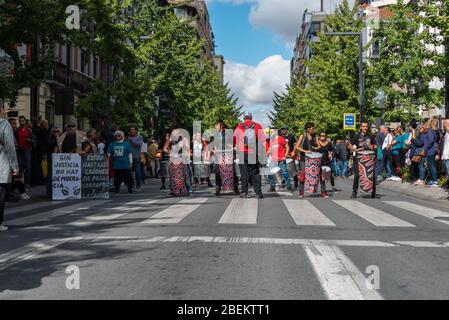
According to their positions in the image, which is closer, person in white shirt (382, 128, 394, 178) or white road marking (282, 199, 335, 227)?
white road marking (282, 199, 335, 227)

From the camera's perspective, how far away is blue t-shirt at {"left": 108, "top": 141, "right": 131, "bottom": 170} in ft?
57.5

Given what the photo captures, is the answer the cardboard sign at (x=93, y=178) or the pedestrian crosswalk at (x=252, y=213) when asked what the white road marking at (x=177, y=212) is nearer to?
the pedestrian crosswalk at (x=252, y=213)

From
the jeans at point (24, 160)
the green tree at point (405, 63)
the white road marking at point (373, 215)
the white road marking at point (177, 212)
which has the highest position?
the green tree at point (405, 63)

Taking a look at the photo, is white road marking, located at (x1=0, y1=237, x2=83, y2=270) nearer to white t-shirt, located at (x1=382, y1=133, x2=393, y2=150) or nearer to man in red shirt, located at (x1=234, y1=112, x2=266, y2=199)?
man in red shirt, located at (x1=234, y1=112, x2=266, y2=199)

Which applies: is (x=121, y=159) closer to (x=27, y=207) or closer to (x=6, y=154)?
(x=27, y=207)

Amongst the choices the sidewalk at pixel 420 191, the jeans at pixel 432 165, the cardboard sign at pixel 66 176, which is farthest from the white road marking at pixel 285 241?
the jeans at pixel 432 165

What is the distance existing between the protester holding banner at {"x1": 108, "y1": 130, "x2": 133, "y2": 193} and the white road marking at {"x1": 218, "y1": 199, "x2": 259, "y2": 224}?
4247mm

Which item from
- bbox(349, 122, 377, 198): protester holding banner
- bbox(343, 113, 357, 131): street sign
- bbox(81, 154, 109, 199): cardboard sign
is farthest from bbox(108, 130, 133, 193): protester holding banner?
bbox(343, 113, 357, 131): street sign

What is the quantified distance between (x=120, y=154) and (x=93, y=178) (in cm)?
227

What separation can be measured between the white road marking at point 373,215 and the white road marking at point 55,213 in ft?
16.3

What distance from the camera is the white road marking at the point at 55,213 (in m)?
10.0

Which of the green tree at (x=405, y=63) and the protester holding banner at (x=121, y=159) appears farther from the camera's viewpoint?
the green tree at (x=405, y=63)

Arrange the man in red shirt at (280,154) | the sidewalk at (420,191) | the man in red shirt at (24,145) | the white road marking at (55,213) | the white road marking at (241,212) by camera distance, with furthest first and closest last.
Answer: the man in red shirt at (280,154) < the man in red shirt at (24,145) < the sidewalk at (420,191) < the white road marking at (55,213) < the white road marking at (241,212)

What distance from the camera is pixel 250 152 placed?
1521 cm
